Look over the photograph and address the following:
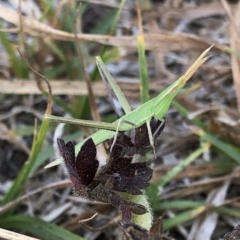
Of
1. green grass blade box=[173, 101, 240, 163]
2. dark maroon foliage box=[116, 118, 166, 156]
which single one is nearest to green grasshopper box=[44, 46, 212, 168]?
dark maroon foliage box=[116, 118, 166, 156]

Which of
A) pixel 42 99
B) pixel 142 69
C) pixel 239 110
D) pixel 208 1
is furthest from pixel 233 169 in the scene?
pixel 208 1

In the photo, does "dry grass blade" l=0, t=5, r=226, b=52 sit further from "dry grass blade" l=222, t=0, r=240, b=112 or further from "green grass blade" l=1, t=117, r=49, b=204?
"green grass blade" l=1, t=117, r=49, b=204

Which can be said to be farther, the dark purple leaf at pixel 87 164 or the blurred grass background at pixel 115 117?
the blurred grass background at pixel 115 117

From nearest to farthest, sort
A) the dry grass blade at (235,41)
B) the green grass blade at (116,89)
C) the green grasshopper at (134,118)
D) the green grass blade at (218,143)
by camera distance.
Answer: the green grasshopper at (134,118) < the green grass blade at (116,89) < the green grass blade at (218,143) < the dry grass blade at (235,41)

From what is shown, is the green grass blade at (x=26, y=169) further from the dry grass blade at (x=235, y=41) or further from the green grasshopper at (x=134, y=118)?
the dry grass blade at (x=235, y=41)

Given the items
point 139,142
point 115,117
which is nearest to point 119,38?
point 115,117

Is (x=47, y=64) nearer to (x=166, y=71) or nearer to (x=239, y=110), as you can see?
(x=166, y=71)

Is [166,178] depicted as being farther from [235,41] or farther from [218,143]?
[235,41]

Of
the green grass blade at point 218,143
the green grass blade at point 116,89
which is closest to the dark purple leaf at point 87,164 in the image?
the green grass blade at point 116,89
